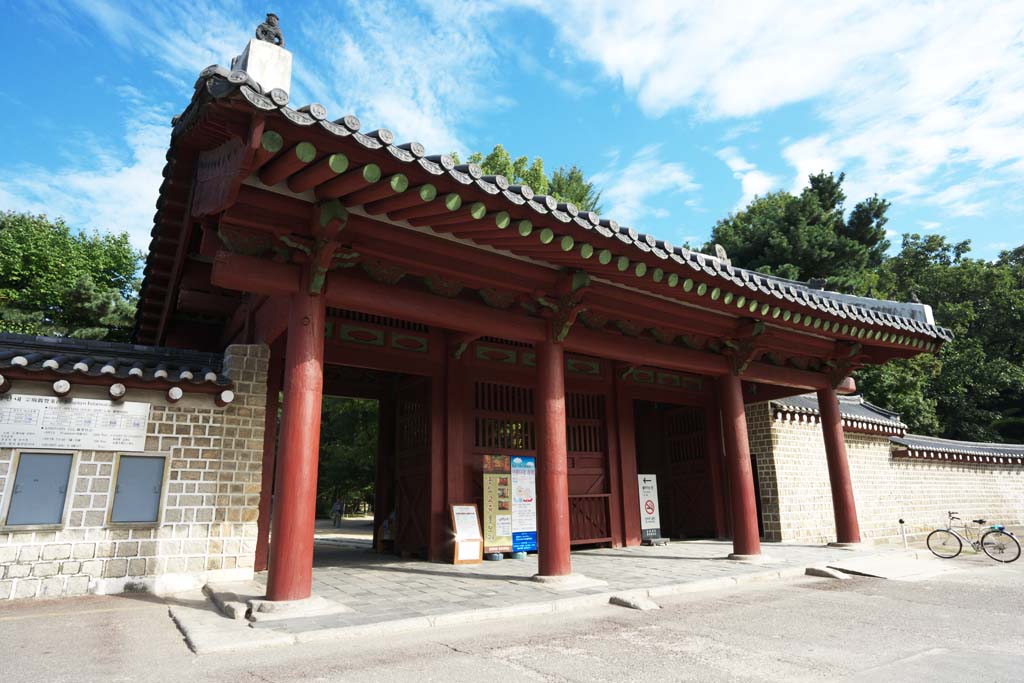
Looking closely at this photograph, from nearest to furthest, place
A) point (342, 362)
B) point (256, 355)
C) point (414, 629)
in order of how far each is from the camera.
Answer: point (414, 629) < point (256, 355) < point (342, 362)

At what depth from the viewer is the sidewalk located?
4.45 m

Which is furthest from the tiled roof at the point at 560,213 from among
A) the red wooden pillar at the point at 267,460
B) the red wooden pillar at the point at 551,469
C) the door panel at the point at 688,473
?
the door panel at the point at 688,473

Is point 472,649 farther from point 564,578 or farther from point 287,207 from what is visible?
point 287,207

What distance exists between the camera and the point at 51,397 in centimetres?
607

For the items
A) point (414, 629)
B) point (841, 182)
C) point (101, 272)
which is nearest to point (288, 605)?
point (414, 629)

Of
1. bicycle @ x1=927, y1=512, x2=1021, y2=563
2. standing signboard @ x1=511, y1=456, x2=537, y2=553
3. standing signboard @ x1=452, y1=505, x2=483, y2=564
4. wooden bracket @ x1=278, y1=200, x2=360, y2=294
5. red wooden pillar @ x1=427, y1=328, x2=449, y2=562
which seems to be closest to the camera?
wooden bracket @ x1=278, y1=200, x2=360, y2=294

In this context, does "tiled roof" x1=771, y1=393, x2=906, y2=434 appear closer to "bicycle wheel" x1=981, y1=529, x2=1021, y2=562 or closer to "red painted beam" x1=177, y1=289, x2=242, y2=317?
"bicycle wheel" x1=981, y1=529, x2=1021, y2=562

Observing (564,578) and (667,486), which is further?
(667,486)

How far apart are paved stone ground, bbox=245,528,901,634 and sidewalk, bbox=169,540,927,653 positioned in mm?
10

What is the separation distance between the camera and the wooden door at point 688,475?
1230cm

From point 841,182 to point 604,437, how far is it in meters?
25.1

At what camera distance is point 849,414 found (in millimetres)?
14258

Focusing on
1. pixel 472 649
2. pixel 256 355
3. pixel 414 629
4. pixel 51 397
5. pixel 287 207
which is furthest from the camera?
pixel 256 355

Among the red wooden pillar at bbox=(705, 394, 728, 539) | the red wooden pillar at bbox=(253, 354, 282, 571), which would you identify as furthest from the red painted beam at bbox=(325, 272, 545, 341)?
the red wooden pillar at bbox=(705, 394, 728, 539)
